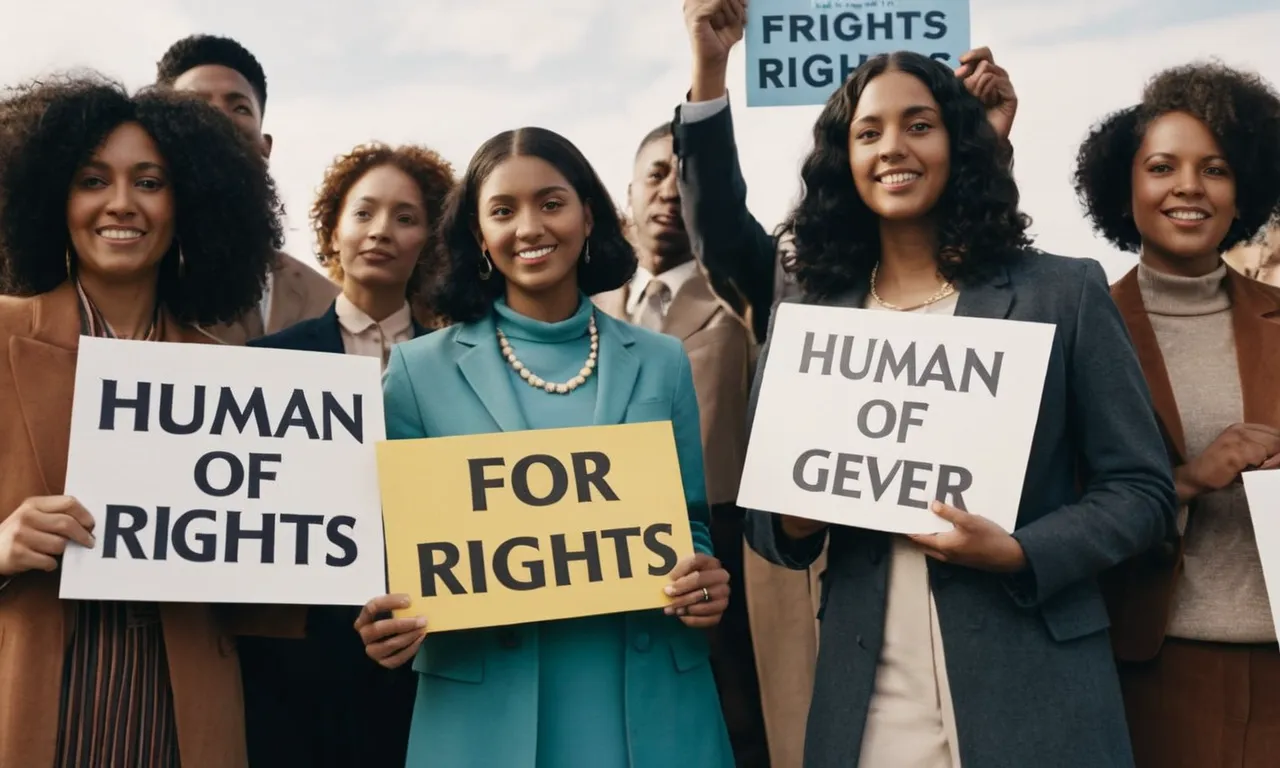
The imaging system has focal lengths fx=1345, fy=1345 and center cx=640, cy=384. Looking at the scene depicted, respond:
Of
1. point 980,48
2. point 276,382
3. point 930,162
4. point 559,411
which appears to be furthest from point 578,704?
point 980,48

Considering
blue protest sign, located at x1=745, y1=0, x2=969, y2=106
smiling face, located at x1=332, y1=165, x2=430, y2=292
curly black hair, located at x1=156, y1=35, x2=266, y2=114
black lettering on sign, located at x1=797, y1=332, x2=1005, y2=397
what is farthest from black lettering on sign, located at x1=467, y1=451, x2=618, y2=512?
curly black hair, located at x1=156, y1=35, x2=266, y2=114

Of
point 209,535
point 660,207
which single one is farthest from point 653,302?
point 209,535

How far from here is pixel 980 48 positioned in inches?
177

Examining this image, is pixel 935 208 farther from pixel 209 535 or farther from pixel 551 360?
pixel 209 535

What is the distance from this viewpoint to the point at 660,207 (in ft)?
17.9

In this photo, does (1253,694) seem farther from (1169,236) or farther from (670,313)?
(670,313)

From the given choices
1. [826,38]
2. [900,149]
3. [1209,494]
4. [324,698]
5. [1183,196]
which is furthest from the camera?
[826,38]

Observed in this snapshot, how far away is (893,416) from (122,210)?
202cm

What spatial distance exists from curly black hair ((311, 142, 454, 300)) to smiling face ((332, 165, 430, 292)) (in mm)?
30

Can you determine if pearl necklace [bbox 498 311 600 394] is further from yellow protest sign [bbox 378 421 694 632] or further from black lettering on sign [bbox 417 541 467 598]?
black lettering on sign [bbox 417 541 467 598]

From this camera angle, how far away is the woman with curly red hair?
427cm

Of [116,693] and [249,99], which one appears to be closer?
[116,693]

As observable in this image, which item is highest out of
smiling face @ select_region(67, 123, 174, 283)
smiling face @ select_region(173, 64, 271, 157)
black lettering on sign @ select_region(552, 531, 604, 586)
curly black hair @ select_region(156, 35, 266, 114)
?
curly black hair @ select_region(156, 35, 266, 114)

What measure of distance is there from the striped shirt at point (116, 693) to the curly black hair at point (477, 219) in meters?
1.13
